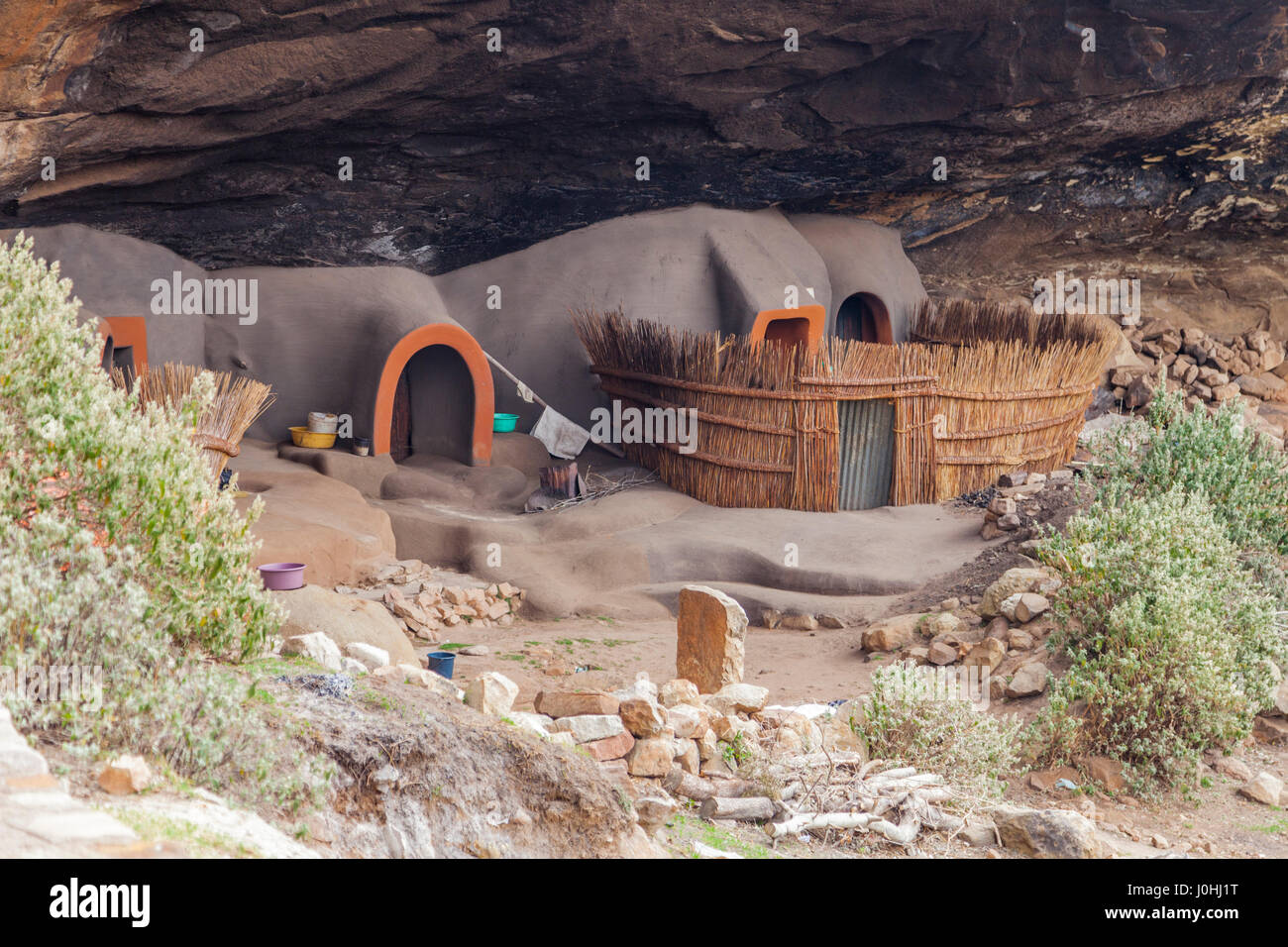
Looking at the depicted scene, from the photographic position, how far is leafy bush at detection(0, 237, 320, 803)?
243 centimetres

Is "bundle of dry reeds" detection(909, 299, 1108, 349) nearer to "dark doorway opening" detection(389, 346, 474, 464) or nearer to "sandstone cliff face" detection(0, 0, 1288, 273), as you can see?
"sandstone cliff face" detection(0, 0, 1288, 273)

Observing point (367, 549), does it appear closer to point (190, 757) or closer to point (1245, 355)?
point (190, 757)

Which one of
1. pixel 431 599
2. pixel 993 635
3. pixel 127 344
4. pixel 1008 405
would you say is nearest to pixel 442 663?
pixel 431 599

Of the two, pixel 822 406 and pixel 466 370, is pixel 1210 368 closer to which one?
pixel 822 406

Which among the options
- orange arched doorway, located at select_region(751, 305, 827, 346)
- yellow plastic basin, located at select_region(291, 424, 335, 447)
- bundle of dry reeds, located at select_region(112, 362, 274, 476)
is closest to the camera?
bundle of dry reeds, located at select_region(112, 362, 274, 476)

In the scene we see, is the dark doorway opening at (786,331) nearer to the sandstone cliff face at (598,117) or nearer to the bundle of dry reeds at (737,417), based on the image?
the sandstone cliff face at (598,117)

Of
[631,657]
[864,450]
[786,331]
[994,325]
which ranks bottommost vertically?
[631,657]

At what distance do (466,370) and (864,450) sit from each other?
4074 millimetres

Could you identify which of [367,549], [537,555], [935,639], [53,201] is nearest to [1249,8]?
[935,639]

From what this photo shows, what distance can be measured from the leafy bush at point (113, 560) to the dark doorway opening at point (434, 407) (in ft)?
23.9

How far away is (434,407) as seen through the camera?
10.9 metres

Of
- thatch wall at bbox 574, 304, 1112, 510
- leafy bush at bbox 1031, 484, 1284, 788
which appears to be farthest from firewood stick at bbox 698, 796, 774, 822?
thatch wall at bbox 574, 304, 1112, 510

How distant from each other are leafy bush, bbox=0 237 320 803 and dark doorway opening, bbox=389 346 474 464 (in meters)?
7.28

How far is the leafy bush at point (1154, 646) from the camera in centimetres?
476
